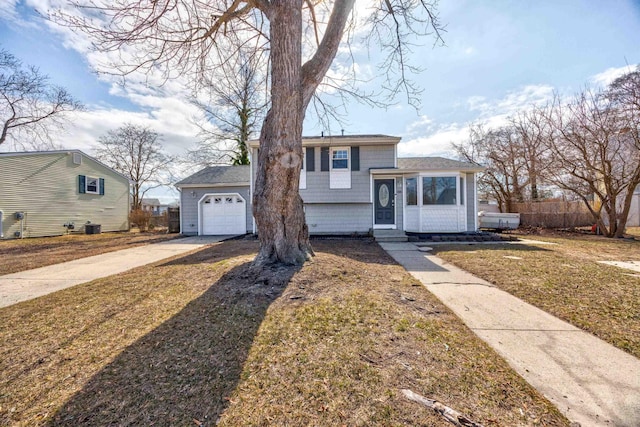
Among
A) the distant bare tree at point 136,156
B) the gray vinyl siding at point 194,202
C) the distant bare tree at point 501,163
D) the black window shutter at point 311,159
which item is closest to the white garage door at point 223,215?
the gray vinyl siding at point 194,202

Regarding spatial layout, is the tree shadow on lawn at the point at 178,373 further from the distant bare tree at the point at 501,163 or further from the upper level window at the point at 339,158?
the distant bare tree at the point at 501,163

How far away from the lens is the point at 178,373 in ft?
6.20

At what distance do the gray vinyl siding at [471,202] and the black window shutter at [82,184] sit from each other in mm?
20849

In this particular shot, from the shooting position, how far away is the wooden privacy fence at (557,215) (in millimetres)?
13516

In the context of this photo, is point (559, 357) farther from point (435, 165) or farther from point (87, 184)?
point (87, 184)

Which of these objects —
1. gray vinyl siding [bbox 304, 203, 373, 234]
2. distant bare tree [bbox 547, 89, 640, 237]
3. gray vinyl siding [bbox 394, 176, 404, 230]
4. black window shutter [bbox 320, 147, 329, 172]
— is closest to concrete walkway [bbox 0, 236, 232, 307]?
gray vinyl siding [bbox 304, 203, 373, 234]

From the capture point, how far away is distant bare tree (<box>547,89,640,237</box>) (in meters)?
9.96

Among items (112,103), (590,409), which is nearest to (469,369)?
(590,409)

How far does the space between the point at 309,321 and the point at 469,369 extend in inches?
56.1

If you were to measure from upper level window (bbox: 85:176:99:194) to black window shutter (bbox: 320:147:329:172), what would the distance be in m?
15.0

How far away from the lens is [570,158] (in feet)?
37.1

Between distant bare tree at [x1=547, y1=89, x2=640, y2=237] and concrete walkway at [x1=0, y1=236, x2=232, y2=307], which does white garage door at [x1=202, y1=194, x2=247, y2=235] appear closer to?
concrete walkway at [x1=0, y1=236, x2=232, y2=307]

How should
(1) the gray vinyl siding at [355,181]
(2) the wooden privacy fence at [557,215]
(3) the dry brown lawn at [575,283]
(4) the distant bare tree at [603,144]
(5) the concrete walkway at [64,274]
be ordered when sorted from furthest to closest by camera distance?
(2) the wooden privacy fence at [557,215] → (1) the gray vinyl siding at [355,181] → (4) the distant bare tree at [603,144] → (5) the concrete walkway at [64,274] → (3) the dry brown lawn at [575,283]

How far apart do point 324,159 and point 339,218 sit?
2622 mm
